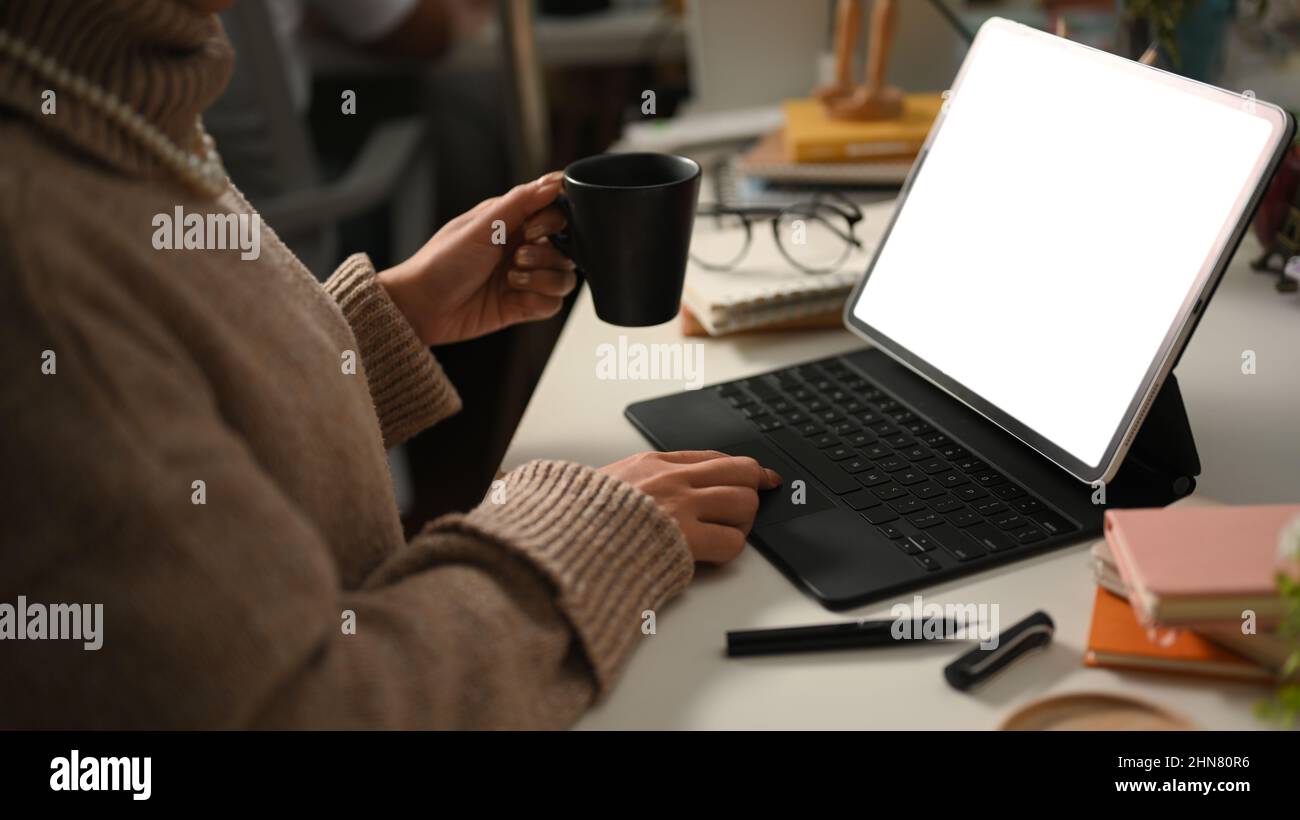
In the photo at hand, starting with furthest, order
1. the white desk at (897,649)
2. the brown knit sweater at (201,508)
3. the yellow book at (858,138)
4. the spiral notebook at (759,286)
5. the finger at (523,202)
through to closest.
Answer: the yellow book at (858,138), the spiral notebook at (759,286), the finger at (523,202), the white desk at (897,649), the brown knit sweater at (201,508)

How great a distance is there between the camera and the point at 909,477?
28.8 inches

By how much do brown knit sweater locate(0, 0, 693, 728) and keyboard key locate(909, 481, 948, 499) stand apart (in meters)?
0.19

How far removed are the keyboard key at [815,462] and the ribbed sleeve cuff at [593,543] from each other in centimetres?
13

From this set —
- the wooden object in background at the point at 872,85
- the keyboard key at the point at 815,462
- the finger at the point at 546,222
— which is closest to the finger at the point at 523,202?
the finger at the point at 546,222

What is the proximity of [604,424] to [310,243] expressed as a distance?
3.29ft

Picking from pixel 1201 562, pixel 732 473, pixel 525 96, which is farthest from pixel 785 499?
pixel 525 96

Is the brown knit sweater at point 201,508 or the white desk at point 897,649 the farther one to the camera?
the white desk at point 897,649

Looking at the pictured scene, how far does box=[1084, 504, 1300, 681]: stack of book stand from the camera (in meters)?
0.53

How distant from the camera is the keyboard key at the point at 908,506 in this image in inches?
27.3

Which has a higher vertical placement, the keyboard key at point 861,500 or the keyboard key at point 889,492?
the keyboard key at point 889,492

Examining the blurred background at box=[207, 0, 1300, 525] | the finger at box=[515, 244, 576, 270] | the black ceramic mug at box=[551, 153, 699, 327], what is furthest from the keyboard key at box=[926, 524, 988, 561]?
the blurred background at box=[207, 0, 1300, 525]

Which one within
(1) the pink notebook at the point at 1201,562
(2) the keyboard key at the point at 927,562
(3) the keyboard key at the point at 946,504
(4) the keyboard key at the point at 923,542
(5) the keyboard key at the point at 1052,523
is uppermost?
(1) the pink notebook at the point at 1201,562

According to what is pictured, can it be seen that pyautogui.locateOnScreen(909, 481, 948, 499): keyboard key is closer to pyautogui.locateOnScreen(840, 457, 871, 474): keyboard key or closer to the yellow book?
pyautogui.locateOnScreen(840, 457, 871, 474): keyboard key

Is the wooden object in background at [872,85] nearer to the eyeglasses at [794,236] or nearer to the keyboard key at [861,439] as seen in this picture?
the eyeglasses at [794,236]
